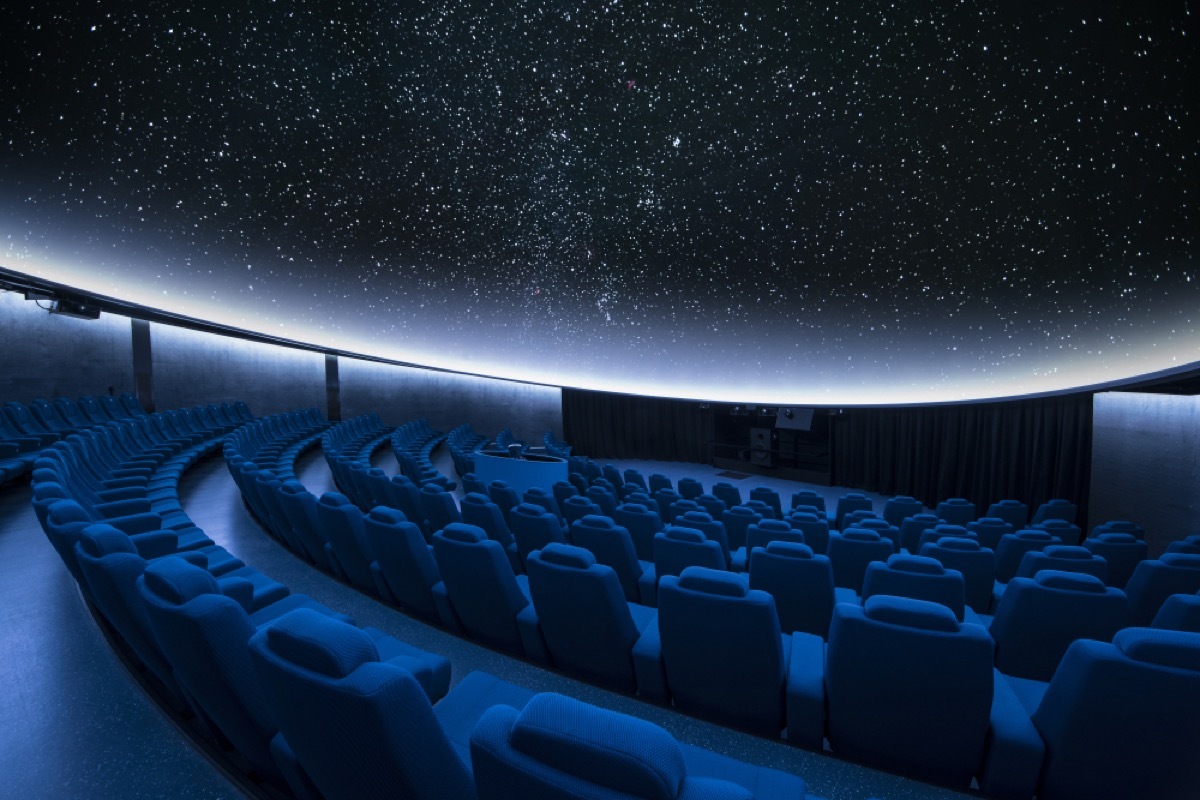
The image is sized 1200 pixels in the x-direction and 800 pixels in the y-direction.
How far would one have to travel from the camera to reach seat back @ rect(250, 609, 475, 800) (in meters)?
1.07

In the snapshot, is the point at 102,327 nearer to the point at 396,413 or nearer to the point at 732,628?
the point at 396,413

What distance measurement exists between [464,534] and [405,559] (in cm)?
60

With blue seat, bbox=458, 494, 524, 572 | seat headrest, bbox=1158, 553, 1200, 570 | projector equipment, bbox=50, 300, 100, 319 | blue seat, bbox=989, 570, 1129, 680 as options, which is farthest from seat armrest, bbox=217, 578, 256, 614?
projector equipment, bbox=50, 300, 100, 319

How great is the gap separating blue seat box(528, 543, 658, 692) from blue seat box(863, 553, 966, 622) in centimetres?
130

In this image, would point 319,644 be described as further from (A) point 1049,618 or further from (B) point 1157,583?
(B) point 1157,583

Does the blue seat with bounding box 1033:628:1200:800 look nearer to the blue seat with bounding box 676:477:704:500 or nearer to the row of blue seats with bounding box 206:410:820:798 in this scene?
the row of blue seats with bounding box 206:410:820:798

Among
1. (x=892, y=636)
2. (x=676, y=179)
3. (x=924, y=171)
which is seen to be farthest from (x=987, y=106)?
(x=892, y=636)

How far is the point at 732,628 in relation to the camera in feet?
6.83

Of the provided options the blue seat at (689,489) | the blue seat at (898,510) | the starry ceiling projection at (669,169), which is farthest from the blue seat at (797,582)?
the starry ceiling projection at (669,169)

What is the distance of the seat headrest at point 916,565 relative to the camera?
287cm

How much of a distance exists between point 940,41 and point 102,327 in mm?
16230

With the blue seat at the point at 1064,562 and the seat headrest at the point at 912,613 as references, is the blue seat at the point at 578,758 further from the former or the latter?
the blue seat at the point at 1064,562

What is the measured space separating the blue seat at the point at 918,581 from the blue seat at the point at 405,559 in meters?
2.57

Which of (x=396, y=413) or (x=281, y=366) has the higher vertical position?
(x=281, y=366)
